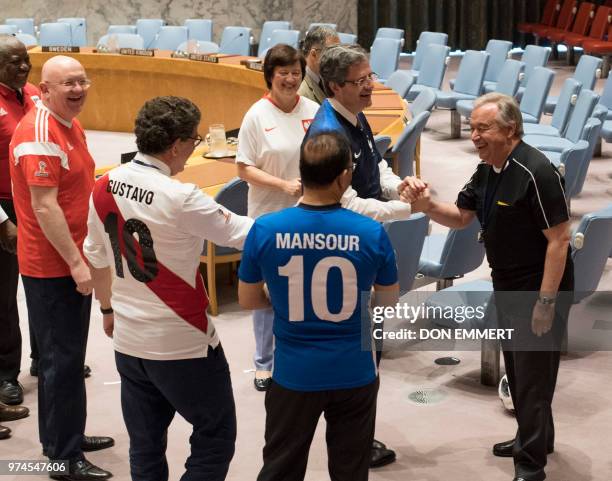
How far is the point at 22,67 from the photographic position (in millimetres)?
4297

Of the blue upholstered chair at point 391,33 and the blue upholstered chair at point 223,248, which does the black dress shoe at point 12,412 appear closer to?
the blue upholstered chair at point 223,248

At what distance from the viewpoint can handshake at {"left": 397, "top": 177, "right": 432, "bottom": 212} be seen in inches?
142

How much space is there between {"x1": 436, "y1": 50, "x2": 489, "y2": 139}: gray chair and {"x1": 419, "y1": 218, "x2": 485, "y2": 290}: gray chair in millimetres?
4999

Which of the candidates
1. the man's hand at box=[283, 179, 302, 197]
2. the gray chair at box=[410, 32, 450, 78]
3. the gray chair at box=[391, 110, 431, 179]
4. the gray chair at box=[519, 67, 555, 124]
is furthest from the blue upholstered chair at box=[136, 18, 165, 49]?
the man's hand at box=[283, 179, 302, 197]

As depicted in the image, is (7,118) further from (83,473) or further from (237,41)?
(237,41)

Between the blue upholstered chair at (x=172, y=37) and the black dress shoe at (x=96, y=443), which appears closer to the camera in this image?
the black dress shoe at (x=96, y=443)

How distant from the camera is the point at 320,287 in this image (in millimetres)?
2807

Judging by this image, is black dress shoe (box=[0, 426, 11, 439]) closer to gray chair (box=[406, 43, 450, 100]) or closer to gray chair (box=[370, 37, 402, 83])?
gray chair (box=[406, 43, 450, 100])

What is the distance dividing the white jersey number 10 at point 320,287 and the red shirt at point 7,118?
2.00 meters

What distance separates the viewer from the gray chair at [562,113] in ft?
26.9

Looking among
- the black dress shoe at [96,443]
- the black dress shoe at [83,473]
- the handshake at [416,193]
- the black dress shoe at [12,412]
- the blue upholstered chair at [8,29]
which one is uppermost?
the handshake at [416,193]

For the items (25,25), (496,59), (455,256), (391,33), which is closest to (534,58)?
(496,59)

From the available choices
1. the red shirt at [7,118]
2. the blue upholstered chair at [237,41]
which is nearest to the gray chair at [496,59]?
the blue upholstered chair at [237,41]

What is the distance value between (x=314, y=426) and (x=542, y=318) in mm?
995
